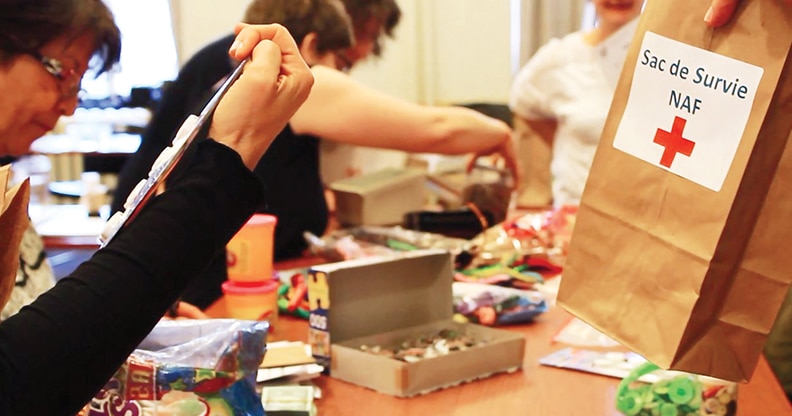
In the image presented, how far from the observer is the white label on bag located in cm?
85

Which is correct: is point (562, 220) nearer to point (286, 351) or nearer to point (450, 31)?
point (286, 351)

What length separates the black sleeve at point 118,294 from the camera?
662mm

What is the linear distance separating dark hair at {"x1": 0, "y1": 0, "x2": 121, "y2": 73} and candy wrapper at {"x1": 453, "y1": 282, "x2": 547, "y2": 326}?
67cm

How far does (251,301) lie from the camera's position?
4.54ft

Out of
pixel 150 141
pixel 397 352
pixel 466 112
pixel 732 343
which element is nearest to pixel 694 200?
pixel 732 343

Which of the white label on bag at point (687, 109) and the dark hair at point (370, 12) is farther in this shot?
the dark hair at point (370, 12)

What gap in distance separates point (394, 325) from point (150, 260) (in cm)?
65

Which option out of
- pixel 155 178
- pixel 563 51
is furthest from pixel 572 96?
pixel 155 178

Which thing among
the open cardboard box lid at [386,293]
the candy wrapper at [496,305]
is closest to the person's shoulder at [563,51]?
the candy wrapper at [496,305]

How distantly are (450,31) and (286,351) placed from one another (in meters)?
3.42

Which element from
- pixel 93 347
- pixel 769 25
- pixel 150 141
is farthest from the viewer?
pixel 150 141

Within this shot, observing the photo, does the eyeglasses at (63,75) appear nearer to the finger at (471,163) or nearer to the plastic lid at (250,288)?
the plastic lid at (250,288)

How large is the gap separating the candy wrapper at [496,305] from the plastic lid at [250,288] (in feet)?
0.96

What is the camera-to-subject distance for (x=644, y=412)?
1.07m
